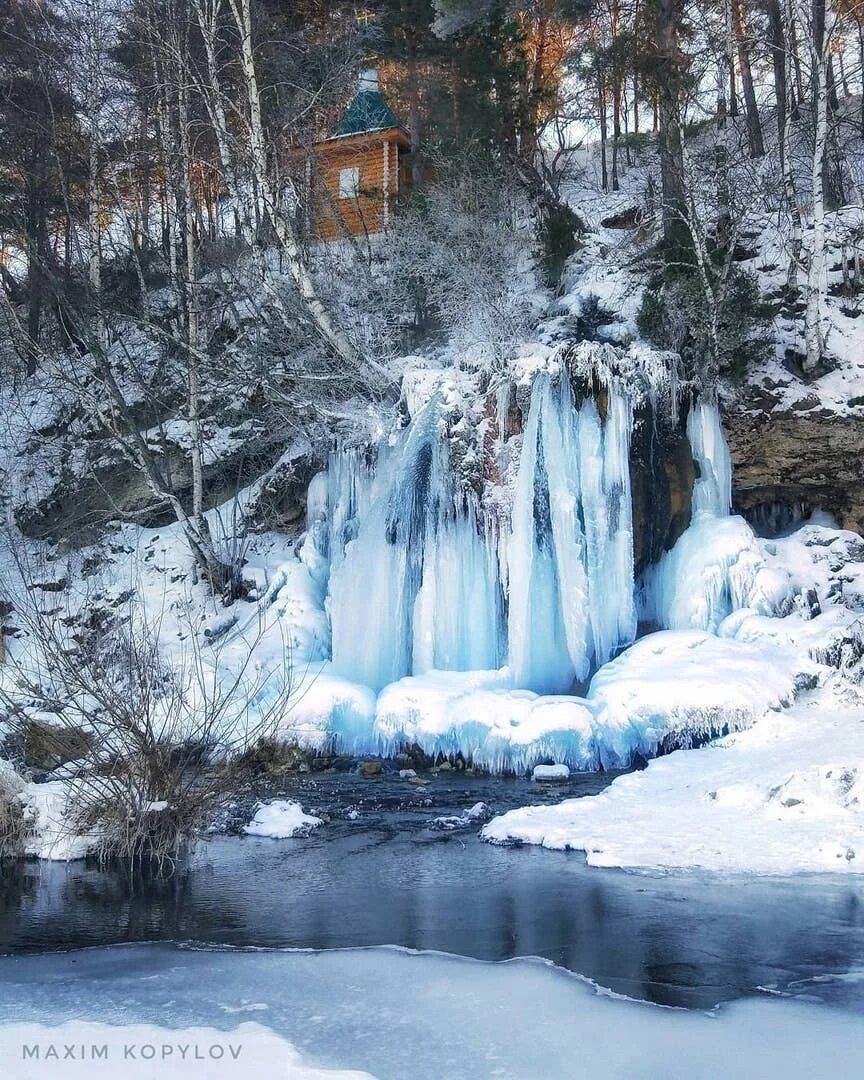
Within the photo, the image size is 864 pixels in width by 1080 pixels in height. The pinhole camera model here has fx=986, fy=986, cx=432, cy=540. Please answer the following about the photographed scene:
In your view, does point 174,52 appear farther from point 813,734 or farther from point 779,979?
point 779,979

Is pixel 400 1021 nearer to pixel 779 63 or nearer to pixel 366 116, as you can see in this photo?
pixel 779 63

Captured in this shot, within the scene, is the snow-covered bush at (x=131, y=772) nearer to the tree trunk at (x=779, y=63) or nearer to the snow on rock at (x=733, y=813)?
the snow on rock at (x=733, y=813)

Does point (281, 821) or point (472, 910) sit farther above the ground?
point (472, 910)

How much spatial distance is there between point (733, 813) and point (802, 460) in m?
7.13

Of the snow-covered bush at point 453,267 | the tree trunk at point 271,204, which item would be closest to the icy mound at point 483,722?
the tree trunk at point 271,204

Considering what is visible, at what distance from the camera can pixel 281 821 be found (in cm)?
894

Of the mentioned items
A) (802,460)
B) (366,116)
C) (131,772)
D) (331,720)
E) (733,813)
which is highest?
(366,116)

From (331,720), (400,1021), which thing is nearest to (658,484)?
(331,720)

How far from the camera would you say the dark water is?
5.38m

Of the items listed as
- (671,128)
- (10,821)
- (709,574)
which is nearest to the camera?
(10,821)

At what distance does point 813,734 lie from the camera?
384 inches

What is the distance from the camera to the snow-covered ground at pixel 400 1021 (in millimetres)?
4191

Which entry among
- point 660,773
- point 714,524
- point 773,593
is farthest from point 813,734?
point 714,524

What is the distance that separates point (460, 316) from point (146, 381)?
611cm
